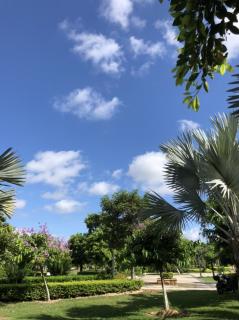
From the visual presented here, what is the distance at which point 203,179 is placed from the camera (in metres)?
12.9

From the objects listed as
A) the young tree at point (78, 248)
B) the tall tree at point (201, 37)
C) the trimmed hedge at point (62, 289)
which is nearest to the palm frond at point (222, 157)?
the tall tree at point (201, 37)

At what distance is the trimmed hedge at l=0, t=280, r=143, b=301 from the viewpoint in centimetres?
2239

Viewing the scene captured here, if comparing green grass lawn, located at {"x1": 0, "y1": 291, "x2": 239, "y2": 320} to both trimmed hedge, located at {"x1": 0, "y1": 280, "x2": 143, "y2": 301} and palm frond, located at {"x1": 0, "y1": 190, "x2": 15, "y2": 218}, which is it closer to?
trimmed hedge, located at {"x1": 0, "y1": 280, "x2": 143, "y2": 301}

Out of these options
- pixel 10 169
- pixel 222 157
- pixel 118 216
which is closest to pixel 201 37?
pixel 10 169

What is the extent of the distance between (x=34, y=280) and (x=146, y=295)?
8.51 m

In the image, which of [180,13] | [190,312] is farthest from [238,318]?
[180,13]

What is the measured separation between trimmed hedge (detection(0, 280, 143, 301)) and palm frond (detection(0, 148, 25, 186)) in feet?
51.6

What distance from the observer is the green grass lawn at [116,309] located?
15711 millimetres

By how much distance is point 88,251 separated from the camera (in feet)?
137

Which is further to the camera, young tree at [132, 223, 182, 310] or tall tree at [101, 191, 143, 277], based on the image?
tall tree at [101, 191, 143, 277]

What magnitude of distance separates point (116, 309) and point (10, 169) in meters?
Answer: 12.0

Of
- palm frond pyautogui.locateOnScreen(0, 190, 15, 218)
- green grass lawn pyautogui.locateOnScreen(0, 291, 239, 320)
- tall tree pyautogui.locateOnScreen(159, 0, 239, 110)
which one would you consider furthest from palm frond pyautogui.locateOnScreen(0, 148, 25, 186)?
green grass lawn pyautogui.locateOnScreen(0, 291, 239, 320)

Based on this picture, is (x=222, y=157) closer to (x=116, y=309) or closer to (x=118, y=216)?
(x=116, y=309)

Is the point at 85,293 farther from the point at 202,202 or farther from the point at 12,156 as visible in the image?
the point at 12,156
